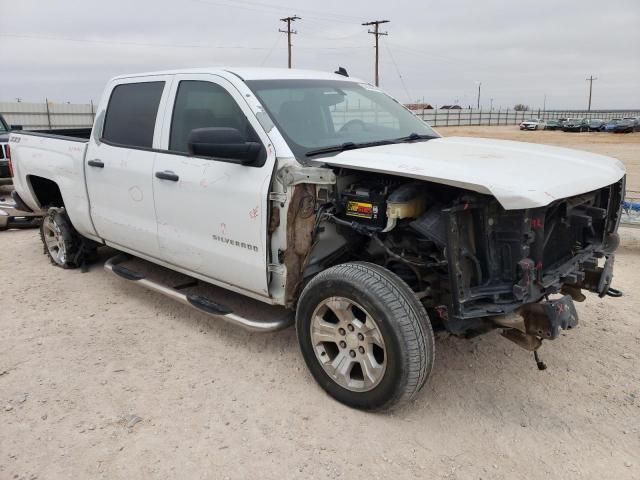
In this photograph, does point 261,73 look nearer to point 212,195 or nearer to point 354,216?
point 212,195

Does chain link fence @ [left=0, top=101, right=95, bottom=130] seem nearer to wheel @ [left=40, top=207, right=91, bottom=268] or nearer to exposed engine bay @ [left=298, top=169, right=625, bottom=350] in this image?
wheel @ [left=40, top=207, right=91, bottom=268]

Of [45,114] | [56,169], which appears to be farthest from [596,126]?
[56,169]

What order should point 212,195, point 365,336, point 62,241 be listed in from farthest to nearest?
point 62,241 → point 212,195 → point 365,336

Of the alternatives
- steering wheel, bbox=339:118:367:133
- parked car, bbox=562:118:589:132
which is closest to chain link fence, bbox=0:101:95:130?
steering wheel, bbox=339:118:367:133

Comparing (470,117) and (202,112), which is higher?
(202,112)

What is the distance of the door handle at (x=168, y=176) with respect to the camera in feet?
13.3

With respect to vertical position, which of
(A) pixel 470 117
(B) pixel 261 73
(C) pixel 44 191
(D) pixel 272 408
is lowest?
(D) pixel 272 408

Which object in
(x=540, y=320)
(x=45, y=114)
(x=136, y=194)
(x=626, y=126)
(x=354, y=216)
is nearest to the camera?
(x=540, y=320)

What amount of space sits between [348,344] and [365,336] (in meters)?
0.14

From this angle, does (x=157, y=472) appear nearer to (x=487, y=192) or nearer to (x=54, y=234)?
(x=487, y=192)

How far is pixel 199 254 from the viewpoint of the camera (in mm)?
4086

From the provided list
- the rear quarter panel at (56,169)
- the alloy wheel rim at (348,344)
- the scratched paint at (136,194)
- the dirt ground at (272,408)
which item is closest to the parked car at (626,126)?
the dirt ground at (272,408)

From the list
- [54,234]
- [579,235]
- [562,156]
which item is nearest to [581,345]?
[579,235]

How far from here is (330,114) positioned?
4.10 metres
